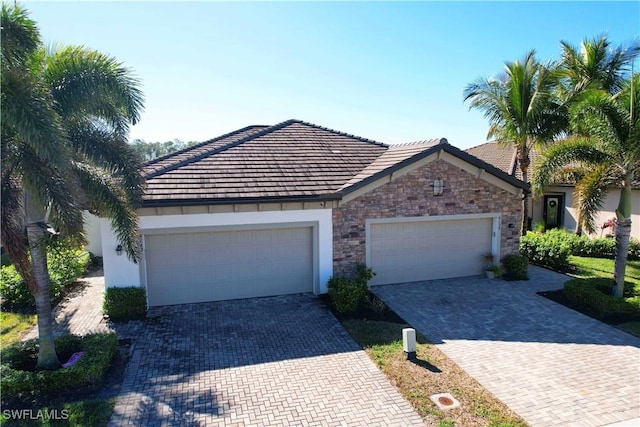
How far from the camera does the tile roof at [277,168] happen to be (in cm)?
1165

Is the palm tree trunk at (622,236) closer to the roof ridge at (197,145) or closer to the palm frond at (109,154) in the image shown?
the palm frond at (109,154)

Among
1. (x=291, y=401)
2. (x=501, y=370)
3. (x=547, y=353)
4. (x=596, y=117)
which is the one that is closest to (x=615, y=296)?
(x=547, y=353)

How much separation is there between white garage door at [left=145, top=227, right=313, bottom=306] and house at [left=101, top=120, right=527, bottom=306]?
29mm

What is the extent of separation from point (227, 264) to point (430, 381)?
22.2 ft

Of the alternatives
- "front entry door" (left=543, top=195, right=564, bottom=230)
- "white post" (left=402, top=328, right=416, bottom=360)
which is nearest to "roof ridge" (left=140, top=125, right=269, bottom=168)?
"white post" (left=402, top=328, right=416, bottom=360)

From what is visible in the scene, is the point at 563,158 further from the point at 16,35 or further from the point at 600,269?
the point at 16,35

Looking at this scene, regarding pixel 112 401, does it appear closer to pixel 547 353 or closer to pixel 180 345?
pixel 180 345

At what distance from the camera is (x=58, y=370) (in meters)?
7.39

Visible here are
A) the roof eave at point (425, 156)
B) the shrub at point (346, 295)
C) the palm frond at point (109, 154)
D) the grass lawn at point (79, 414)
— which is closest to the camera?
the grass lawn at point (79, 414)

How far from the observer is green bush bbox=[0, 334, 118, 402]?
23.3ft

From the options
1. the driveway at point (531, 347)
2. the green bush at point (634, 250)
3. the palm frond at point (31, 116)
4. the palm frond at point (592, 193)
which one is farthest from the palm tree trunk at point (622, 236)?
the palm frond at point (31, 116)

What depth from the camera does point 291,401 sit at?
23.3 feet

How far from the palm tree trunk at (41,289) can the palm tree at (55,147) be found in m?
0.02

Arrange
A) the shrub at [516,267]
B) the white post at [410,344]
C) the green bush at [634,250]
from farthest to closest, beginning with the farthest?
the green bush at [634,250] < the shrub at [516,267] < the white post at [410,344]
